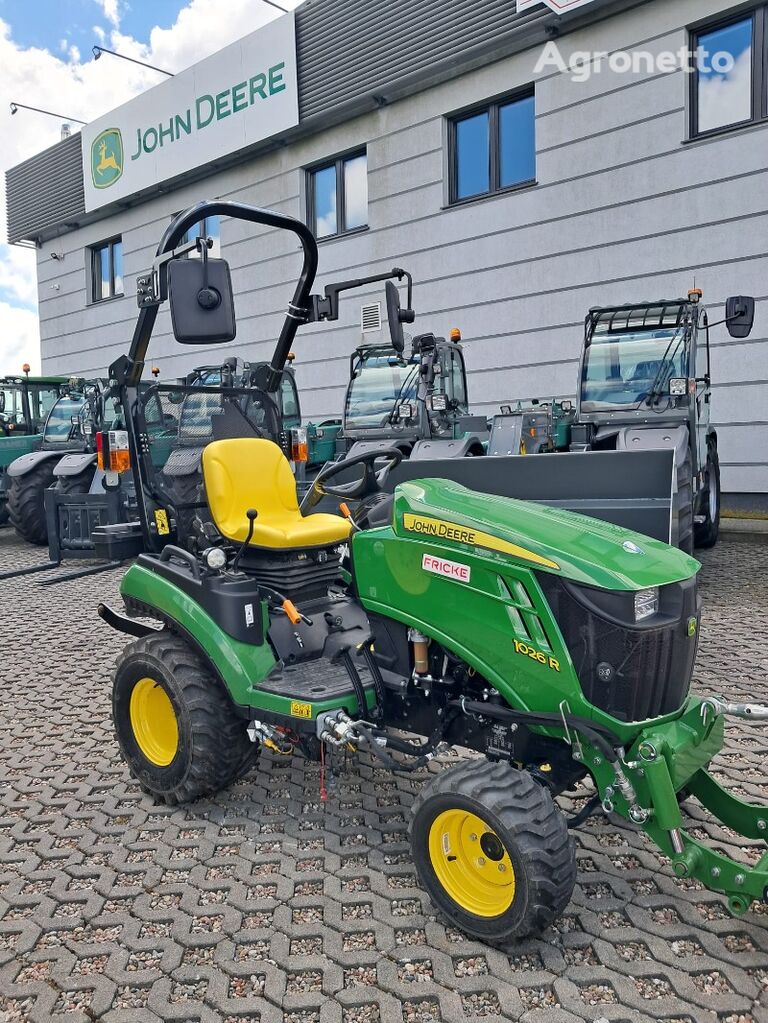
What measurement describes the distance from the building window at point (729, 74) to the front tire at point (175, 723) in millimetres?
9274

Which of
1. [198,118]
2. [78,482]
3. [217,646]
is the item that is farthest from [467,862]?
[198,118]

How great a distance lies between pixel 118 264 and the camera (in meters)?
17.9

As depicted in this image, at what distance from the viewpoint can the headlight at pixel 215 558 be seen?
3135 millimetres

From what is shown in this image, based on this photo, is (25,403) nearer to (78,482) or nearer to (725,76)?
(78,482)

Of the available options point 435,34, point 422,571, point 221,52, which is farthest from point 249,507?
point 221,52

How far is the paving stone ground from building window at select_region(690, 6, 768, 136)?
8.39 meters

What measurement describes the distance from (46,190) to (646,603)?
65.2 feet

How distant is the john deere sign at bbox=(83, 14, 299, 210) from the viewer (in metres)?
13.4

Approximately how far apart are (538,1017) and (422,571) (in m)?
1.26

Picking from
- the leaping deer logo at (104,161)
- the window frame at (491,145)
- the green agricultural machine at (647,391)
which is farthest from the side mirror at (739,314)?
the leaping deer logo at (104,161)

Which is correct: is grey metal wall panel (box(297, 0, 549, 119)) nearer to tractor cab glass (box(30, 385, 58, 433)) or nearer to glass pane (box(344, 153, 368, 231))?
glass pane (box(344, 153, 368, 231))

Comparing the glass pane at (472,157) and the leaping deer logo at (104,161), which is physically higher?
the leaping deer logo at (104,161)

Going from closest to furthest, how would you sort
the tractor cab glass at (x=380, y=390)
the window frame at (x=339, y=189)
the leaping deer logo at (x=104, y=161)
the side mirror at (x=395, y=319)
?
the side mirror at (x=395, y=319), the tractor cab glass at (x=380, y=390), the window frame at (x=339, y=189), the leaping deer logo at (x=104, y=161)
